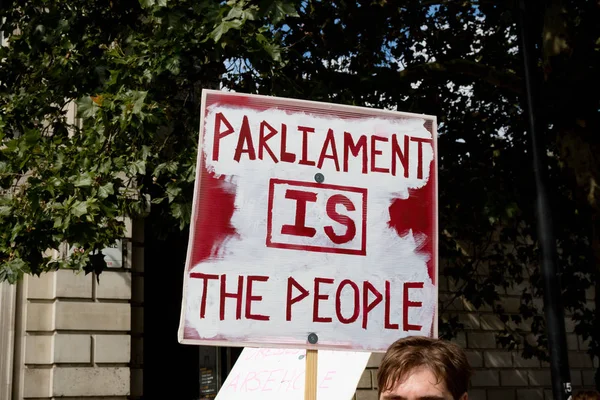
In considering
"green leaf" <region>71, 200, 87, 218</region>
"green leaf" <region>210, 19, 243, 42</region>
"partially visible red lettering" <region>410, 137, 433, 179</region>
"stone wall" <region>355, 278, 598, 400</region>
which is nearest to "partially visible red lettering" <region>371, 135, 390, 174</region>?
"partially visible red lettering" <region>410, 137, 433, 179</region>

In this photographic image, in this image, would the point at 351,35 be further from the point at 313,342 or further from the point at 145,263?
the point at 313,342

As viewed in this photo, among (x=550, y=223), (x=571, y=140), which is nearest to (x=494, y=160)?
(x=571, y=140)

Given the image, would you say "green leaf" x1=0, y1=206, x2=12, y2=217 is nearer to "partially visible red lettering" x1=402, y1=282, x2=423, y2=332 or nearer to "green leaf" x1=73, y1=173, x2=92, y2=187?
"green leaf" x1=73, y1=173, x2=92, y2=187

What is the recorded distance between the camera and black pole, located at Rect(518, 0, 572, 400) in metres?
7.23

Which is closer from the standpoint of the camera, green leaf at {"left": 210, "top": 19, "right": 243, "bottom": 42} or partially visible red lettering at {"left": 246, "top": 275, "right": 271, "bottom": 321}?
partially visible red lettering at {"left": 246, "top": 275, "right": 271, "bottom": 321}

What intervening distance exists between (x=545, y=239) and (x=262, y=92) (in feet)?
9.49

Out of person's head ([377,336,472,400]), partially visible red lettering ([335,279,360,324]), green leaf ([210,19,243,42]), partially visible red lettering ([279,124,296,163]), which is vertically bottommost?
person's head ([377,336,472,400])

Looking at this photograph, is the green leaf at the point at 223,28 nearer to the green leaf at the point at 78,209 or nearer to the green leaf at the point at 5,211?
the green leaf at the point at 78,209

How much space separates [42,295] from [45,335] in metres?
0.43

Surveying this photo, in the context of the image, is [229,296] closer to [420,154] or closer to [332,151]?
[332,151]

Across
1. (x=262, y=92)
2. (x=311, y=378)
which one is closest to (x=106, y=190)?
(x=262, y=92)

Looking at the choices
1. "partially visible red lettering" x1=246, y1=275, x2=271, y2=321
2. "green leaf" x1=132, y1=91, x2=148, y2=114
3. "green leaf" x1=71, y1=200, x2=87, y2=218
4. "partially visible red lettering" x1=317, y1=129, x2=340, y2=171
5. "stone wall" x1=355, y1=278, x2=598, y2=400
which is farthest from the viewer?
"stone wall" x1=355, y1=278, x2=598, y2=400

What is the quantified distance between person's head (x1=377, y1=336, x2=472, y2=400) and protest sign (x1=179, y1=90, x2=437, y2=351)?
3.63 feet

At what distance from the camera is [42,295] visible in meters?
10.5
